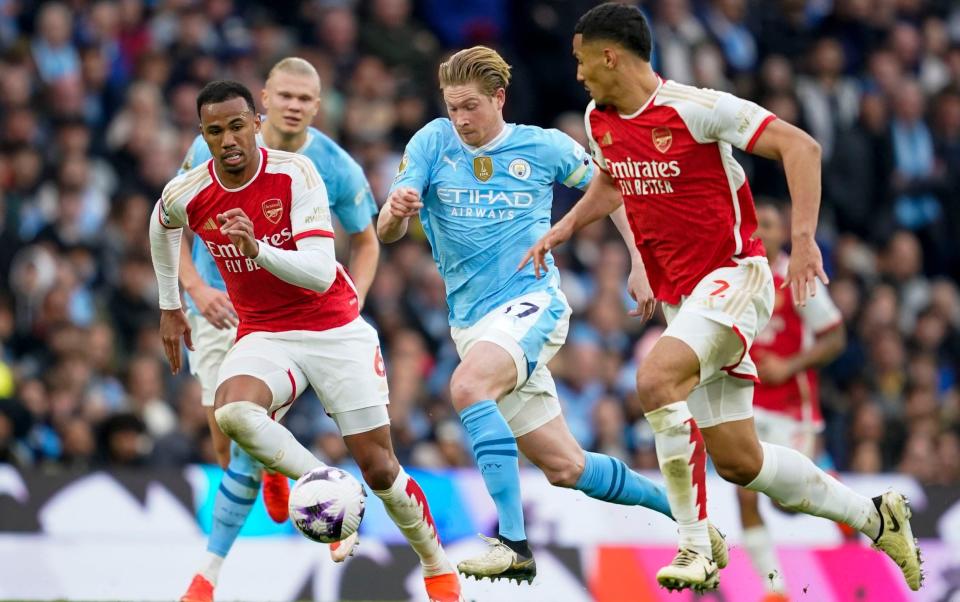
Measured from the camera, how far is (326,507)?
27.4 feet

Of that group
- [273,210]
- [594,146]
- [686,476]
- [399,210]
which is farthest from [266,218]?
[686,476]

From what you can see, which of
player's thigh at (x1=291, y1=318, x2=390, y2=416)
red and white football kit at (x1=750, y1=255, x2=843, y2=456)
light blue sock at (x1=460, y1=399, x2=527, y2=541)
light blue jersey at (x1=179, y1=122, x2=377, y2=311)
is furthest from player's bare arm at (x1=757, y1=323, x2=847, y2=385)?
player's thigh at (x1=291, y1=318, x2=390, y2=416)

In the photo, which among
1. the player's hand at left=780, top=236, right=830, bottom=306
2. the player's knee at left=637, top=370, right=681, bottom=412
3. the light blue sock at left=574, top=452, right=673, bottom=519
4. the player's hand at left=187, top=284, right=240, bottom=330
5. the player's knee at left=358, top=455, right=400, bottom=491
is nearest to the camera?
the player's hand at left=780, top=236, right=830, bottom=306

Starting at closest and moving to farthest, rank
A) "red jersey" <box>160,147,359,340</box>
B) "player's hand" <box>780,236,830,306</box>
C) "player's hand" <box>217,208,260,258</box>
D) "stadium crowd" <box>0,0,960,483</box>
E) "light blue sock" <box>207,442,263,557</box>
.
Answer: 1. "player's hand" <box>780,236,830,306</box>
2. "player's hand" <box>217,208,260,258</box>
3. "red jersey" <box>160,147,359,340</box>
4. "light blue sock" <box>207,442,263,557</box>
5. "stadium crowd" <box>0,0,960,483</box>

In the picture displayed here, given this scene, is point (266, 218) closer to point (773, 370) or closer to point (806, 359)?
point (773, 370)

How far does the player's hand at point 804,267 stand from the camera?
7.85m

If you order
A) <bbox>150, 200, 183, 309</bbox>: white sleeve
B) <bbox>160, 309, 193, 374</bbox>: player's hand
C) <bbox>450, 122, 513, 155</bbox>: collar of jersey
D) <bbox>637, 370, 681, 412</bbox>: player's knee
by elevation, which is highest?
<bbox>450, 122, 513, 155</bbox>: collar of jersey

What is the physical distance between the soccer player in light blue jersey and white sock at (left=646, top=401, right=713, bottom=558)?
0.91 metres

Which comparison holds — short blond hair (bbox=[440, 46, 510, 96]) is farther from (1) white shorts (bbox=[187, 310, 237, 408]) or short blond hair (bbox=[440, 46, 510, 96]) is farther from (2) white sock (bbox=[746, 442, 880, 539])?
(2) white sock (bbox=[746, 442, 880, 539])

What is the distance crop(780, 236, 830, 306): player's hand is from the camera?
7.85 meters

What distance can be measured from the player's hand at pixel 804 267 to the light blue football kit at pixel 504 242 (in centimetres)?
161

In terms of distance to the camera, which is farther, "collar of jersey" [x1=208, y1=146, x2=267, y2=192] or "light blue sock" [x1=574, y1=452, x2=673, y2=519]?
"light blue sock" [x1=574, y1=452, x2=673, y2=519]

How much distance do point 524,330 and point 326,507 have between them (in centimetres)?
144

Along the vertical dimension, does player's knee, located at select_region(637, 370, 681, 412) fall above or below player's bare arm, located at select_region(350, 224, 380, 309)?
below
